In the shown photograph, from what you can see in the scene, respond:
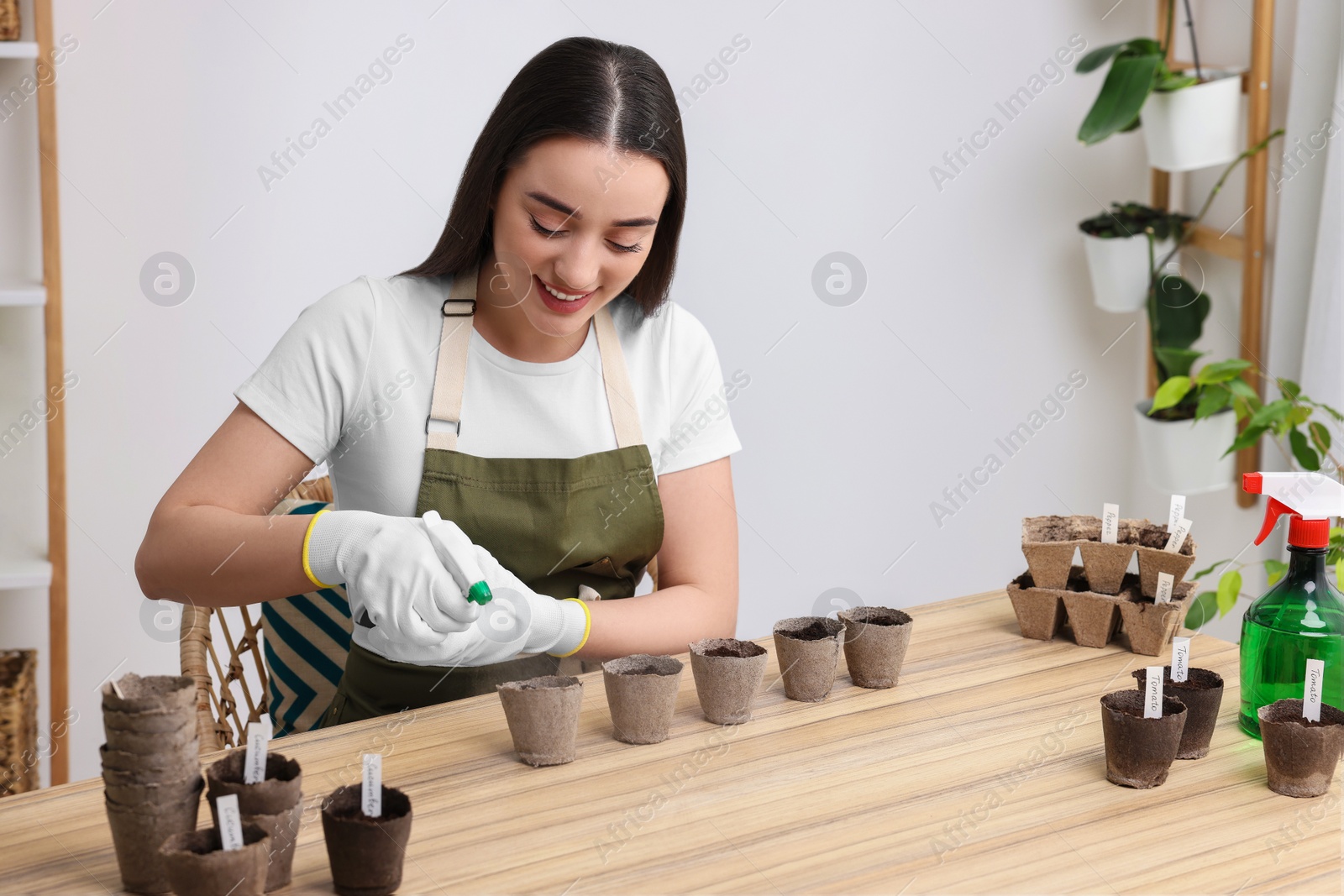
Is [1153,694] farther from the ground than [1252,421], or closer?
closer

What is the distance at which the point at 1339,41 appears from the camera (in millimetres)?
2436

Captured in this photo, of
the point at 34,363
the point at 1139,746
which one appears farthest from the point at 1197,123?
the point at 34,363

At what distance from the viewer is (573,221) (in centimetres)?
145

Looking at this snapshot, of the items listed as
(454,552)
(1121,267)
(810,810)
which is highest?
(1121,267)

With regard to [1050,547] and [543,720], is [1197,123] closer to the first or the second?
[1050,547]

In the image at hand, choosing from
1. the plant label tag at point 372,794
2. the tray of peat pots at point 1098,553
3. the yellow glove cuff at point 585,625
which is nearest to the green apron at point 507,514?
the yellow glove cuff at point 585,625

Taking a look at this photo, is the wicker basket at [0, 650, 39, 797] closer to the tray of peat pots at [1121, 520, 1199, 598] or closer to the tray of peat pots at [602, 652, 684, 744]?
the tray of peat pots at [602, 652, 684, 744]

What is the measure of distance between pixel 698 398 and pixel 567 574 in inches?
12.9

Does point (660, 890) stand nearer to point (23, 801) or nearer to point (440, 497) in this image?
point (23, 801)

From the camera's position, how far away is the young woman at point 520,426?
143cm

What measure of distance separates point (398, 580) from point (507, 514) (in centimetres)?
35

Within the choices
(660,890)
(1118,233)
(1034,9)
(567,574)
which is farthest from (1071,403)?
(660,890)

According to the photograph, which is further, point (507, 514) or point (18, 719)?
point (18, 719)

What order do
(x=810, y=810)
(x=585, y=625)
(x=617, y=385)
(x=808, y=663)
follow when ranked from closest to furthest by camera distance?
(x=810, y=810) → (x=808, y=663) → (x=585, y=625) → (x=617, y=385)
